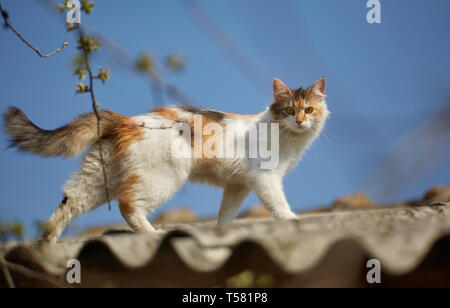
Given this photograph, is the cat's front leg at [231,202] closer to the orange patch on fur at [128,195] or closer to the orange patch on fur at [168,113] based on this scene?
the orange patch on fur at [168,113]

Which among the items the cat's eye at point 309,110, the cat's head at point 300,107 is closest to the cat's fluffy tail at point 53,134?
the cat's head at point 300,107

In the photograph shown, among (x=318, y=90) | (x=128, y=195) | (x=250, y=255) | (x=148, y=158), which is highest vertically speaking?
(x=318, y=90)

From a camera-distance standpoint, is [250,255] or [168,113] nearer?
[250,255]

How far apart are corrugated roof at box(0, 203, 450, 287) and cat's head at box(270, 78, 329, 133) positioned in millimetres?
2209

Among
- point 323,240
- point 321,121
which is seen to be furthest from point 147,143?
point 323,240

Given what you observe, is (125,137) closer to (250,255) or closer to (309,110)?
(309,110)

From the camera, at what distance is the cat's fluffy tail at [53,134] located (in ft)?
13.2

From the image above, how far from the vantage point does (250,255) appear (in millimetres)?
2111

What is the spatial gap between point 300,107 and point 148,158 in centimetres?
162

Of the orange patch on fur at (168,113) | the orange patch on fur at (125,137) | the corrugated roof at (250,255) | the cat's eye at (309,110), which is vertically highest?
the cat's eye at (309,110)

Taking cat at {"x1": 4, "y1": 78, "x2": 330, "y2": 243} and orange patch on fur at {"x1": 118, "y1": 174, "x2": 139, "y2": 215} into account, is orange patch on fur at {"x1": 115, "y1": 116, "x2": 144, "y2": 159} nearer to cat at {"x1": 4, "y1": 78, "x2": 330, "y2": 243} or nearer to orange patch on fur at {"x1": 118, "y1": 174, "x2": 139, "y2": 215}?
cat at {"x1": 4, "y1": 78, "x2": 330, "y2": 243}

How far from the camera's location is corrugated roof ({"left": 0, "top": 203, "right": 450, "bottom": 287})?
6.31 ft

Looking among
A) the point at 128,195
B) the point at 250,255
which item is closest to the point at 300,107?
the point at 128,195

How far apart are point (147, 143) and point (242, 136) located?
979mm
